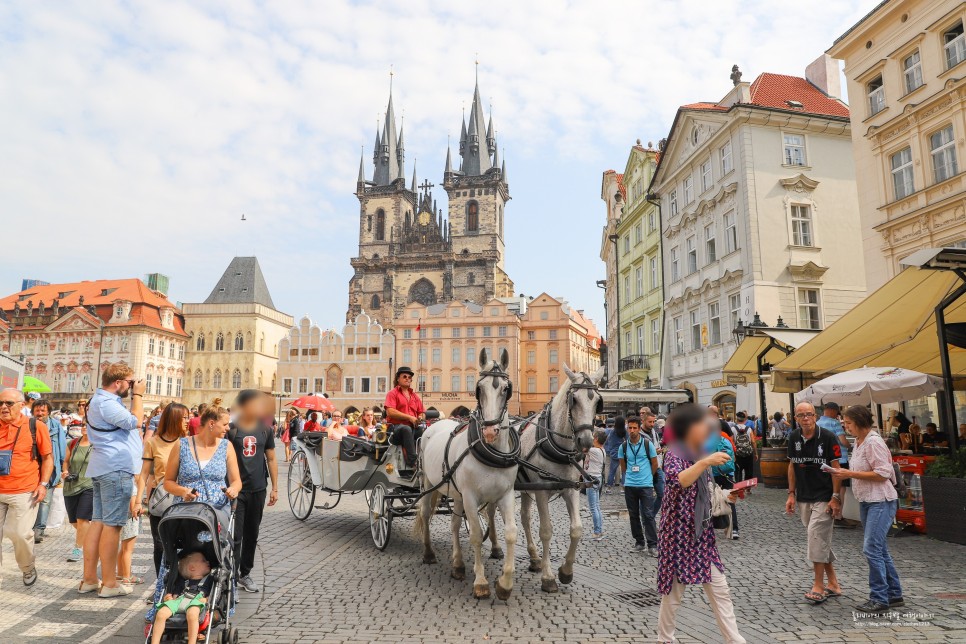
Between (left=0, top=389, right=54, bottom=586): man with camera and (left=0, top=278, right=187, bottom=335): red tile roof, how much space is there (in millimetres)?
70489

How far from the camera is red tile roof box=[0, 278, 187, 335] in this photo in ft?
234

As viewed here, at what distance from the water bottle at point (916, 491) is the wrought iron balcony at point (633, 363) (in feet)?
75.4

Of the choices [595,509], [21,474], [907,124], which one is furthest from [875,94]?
[21,474]

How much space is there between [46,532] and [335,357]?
63.1 meters

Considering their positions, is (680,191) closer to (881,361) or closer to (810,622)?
(881,361)

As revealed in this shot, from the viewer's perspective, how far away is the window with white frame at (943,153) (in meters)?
16.2

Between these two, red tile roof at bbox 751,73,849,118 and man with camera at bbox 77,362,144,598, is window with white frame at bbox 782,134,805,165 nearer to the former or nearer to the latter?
red tile roof at bbox 751,73,849,118

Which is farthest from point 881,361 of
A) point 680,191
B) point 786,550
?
point 680,191

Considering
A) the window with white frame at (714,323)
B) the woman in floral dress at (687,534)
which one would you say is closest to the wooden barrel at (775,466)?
the window with white frame at (714,323)

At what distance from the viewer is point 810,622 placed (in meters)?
→ 5.36

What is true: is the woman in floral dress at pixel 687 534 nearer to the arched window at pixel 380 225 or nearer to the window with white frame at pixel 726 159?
the window with white frame at pixel 726 159

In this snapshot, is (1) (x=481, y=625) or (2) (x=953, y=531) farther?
(2) (x=953, y=531)

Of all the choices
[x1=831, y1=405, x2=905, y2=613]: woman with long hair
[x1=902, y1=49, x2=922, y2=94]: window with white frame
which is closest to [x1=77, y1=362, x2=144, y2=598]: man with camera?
[x1=831, y1=405, x2=905, y2=613]: woman with long hair

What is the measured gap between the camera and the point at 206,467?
17.1 feet
